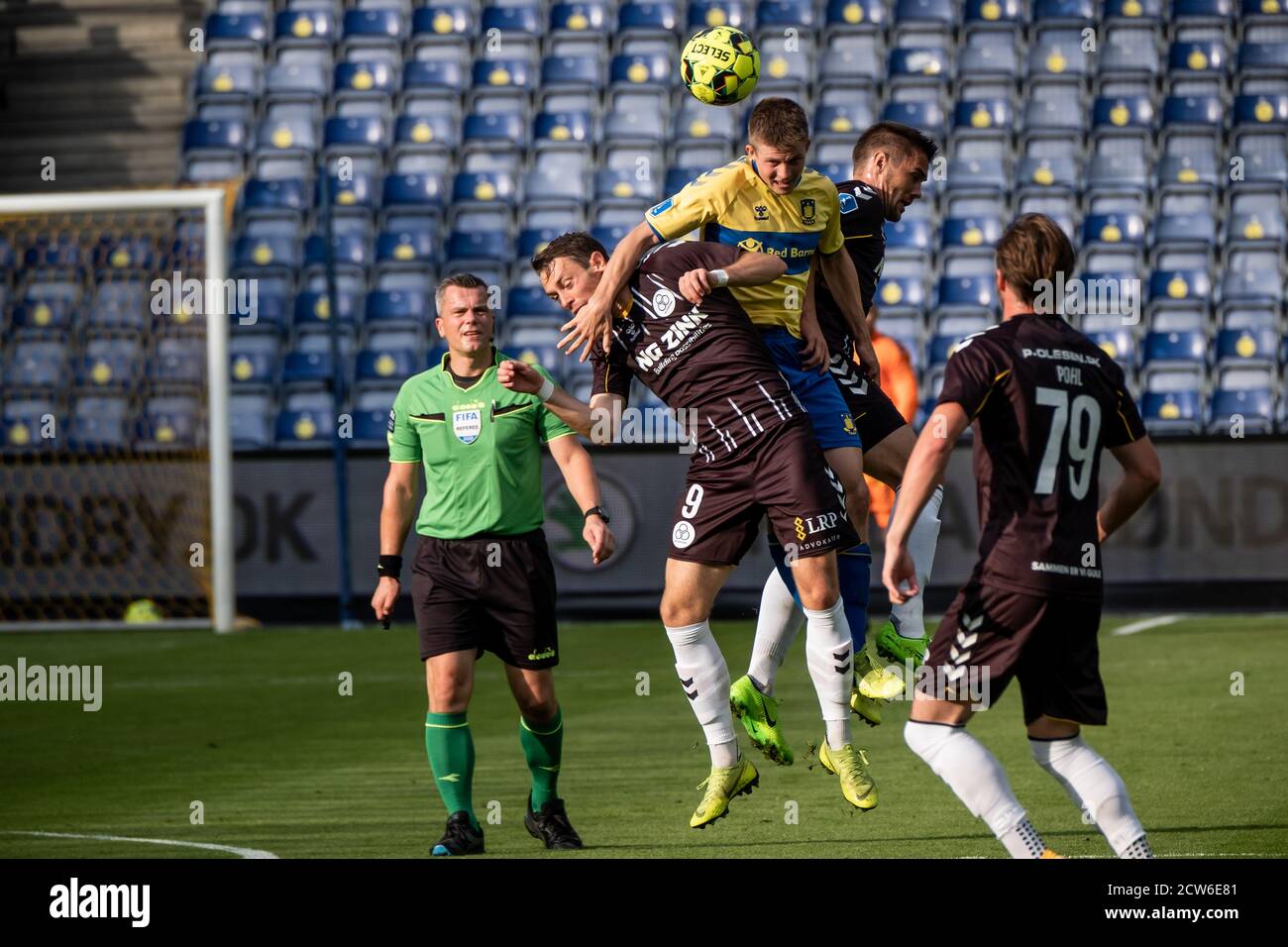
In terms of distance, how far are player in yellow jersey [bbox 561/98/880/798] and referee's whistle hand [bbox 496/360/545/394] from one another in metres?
0.20

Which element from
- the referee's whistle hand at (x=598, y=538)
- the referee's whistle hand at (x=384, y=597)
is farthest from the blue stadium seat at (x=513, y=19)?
the referee's whistle hand at (x=598, y=538)

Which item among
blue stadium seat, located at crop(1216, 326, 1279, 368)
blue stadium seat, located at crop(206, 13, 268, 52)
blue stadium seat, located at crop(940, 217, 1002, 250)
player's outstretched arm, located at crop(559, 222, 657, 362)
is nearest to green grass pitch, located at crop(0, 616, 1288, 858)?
player's outstretched arm, located at crop(559, 222, 657, 362)

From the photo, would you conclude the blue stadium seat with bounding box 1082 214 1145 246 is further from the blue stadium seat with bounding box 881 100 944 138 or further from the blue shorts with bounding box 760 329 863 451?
the blue shorts with bounding box 760 329 863 451

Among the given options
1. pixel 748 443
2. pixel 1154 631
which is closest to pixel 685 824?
pixel 748 443

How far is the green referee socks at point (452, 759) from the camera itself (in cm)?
722

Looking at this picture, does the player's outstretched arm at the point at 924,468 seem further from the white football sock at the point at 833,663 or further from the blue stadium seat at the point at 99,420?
the blue stadium seat at the point at 99,420

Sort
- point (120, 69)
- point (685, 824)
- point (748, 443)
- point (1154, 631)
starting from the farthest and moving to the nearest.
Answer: point (120, 69), point (1154, 631), point (685, 824), point (748, 443)

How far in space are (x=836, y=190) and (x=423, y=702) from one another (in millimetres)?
5581

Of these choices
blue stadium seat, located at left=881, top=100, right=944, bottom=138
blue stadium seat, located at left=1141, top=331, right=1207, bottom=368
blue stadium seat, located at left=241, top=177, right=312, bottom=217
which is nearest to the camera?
blue stadium seat, located at left=1141, top=331, right=1207, bottom=368

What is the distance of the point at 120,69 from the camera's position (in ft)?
74.0

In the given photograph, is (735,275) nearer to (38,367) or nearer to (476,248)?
(476,248)

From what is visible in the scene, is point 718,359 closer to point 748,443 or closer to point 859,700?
point 748,443

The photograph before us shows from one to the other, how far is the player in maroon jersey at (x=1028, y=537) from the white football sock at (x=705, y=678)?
1.68 m

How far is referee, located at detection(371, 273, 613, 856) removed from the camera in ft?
23.8
